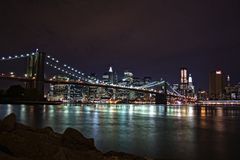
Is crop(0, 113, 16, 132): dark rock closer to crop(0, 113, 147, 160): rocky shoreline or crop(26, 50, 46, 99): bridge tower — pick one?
crop(0, 113, 147, 160): rocky shoreline

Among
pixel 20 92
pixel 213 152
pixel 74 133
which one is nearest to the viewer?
pixel 74 133

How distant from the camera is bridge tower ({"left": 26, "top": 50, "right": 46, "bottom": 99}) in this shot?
6512 centimetres

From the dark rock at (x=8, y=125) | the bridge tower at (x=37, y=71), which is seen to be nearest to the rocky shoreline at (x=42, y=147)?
the dark rock at (x=8, y=125)

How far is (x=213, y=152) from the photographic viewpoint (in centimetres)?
1205

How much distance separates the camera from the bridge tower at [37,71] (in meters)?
65.1

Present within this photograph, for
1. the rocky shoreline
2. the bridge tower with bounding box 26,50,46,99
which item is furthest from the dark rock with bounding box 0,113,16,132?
the bridge tower with bounding box 26,50,46,99

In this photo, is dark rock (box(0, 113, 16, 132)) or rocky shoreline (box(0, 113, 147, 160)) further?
dark rock (box(0, 113, 16, 132))

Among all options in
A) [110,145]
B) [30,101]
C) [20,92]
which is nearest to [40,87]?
[30,101]

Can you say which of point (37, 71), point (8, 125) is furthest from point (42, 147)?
point (37, 71)

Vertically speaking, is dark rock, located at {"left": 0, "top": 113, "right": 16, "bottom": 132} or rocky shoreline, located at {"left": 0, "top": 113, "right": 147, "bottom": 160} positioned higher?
dark rock, located at {"left": 0, "top": 113, "right": 16, "bottom": 132}

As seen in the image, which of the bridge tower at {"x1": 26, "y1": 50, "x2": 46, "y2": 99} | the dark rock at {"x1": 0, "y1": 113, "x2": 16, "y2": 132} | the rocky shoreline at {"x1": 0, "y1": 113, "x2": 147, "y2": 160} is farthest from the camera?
the bridge tower at {"x1": 26, "y1": 50, "x2": 46, "y2": 99}

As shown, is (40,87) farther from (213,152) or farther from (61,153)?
(61,153)

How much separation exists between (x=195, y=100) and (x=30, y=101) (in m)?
92.8

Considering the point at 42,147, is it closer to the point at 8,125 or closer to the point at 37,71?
the point at 8,125
